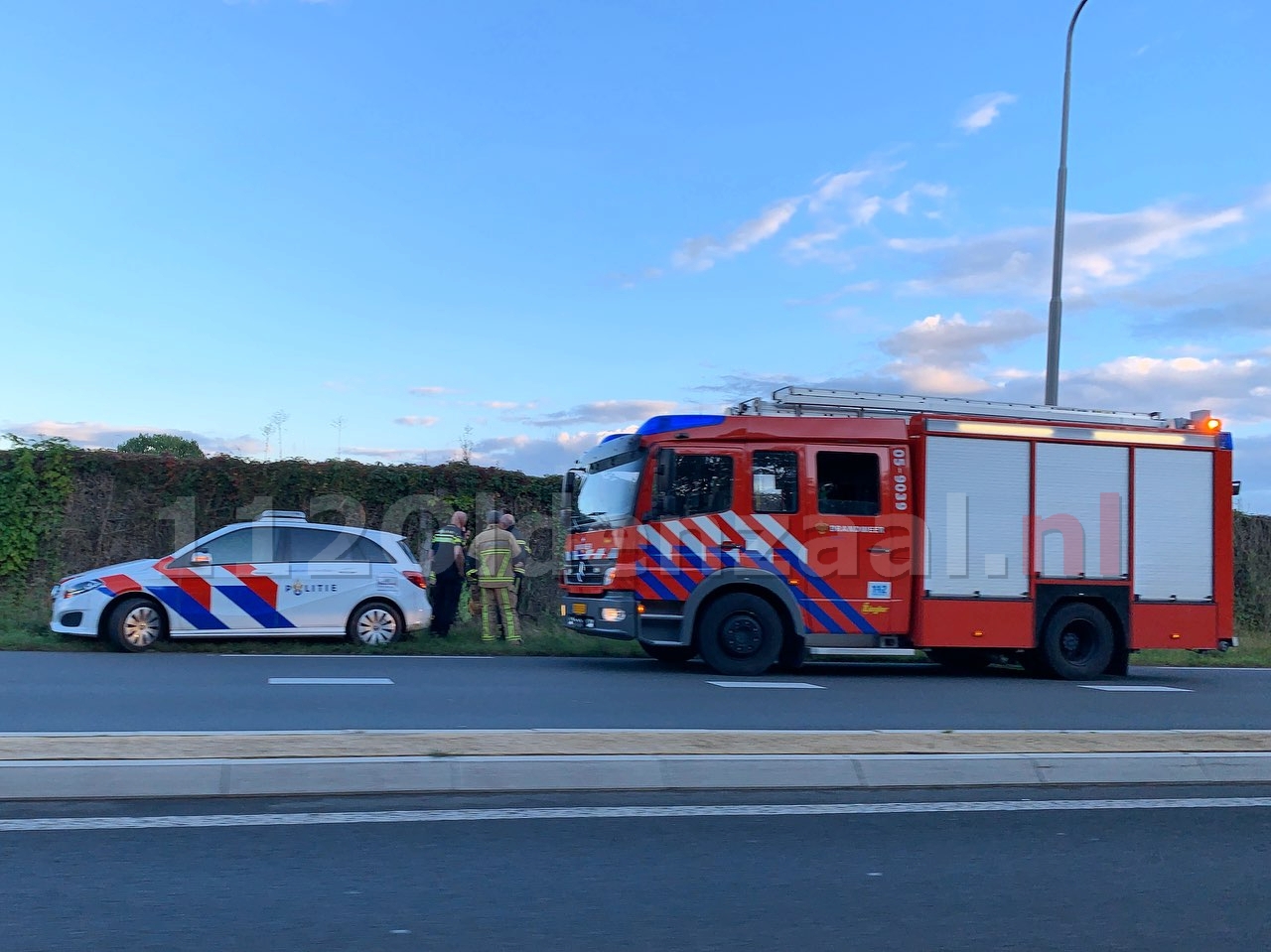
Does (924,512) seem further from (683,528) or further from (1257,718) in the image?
(1257,718)

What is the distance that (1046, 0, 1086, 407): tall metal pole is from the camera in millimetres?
18000

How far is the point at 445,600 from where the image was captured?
55.1 feet

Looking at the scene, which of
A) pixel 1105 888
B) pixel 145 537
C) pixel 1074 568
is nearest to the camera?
pixel 1105 888

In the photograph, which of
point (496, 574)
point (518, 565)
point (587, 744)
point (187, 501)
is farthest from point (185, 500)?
point (587, 744)

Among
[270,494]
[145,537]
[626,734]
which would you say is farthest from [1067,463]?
[145,537]

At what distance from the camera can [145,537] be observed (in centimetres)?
1980

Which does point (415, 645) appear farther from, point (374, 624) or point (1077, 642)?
point (1077, 642)

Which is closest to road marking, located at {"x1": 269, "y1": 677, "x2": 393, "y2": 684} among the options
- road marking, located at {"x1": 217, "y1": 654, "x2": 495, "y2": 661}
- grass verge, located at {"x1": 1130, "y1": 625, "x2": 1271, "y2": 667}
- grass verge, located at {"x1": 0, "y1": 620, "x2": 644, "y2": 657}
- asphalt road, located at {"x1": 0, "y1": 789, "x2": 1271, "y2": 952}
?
road marking, located at {"x1": 217, "y1": 654, "x2": 495, "y2": 661}

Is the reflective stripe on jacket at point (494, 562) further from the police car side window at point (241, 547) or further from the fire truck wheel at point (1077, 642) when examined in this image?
the fire truck wheel at point (1077, 642)

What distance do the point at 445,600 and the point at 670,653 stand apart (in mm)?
3507

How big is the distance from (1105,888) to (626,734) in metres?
3.32

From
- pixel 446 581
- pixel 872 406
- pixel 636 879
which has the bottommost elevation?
pixel 636 879

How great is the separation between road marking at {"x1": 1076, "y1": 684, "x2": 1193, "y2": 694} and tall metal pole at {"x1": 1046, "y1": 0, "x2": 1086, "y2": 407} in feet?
17.1

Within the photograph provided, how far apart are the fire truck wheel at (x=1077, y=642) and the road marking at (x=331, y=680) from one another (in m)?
7.47
